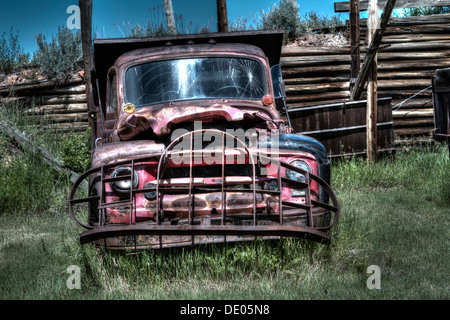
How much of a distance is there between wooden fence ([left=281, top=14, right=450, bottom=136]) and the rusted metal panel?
2.14 m

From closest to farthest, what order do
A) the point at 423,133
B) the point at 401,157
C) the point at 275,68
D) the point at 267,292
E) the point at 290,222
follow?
the point at 267,292
the point at 290,222
the point at 275,68
the point at 401,157
the point at 423,133

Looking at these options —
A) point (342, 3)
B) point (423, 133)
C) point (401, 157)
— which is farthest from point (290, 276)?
point (342, 3)

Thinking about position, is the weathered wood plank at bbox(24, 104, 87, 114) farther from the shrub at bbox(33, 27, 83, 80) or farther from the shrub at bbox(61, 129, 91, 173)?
the shrub at bbox(61, 129, 91, 173)

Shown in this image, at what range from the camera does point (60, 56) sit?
37.8 feet

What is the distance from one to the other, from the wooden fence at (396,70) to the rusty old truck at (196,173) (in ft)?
23.5

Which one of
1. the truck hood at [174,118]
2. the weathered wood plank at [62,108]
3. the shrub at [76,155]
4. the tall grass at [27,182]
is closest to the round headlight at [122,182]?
the truck hood at [174,118]

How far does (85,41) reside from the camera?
9.01 metres

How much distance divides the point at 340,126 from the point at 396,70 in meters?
3.50

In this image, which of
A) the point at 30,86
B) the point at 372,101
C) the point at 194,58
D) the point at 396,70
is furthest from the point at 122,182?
the point at 396,70

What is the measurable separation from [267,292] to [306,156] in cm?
109

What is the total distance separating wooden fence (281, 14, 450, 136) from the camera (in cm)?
1197

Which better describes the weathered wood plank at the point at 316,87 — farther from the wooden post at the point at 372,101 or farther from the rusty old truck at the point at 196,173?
the rusty old truck at the point at 196,173

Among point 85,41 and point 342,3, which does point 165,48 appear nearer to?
point 85,41

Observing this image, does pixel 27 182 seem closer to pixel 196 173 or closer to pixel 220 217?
pixel 196 173
